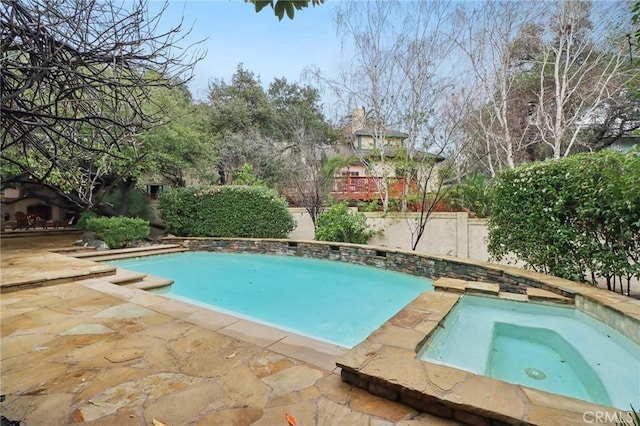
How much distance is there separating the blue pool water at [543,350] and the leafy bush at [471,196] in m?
4.74

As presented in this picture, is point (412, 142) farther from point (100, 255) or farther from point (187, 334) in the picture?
point (100, 255)

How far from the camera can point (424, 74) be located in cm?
1022

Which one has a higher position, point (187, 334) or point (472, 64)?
point (472, 64)

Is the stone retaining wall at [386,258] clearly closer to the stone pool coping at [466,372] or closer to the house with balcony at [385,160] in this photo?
the stone pool coping at [466,372]

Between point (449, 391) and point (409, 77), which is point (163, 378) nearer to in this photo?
point (449, 391)

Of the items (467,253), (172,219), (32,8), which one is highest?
(32,8)

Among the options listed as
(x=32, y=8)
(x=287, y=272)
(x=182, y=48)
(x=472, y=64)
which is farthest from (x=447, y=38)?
(x=32, y=8)

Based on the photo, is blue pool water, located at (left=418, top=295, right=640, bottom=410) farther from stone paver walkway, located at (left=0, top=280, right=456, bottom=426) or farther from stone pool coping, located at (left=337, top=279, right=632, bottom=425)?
stone paver walkway, located at (left=0, top=280, right=456, bottom=426)

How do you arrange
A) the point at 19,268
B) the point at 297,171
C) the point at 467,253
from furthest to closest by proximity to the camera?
the point at 297,171, the point at 467,253, the point at 19,268

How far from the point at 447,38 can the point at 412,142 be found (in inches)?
146

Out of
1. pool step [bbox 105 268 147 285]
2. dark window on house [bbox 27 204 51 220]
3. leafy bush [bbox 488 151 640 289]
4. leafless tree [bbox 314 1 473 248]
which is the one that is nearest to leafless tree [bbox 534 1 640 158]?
leafless tree [bbox 314 1 473 248]

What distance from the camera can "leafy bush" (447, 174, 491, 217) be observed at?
8312 mm

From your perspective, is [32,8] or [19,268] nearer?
[32,8]

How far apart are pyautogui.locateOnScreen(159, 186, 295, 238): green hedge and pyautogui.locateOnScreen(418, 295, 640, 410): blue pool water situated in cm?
771
